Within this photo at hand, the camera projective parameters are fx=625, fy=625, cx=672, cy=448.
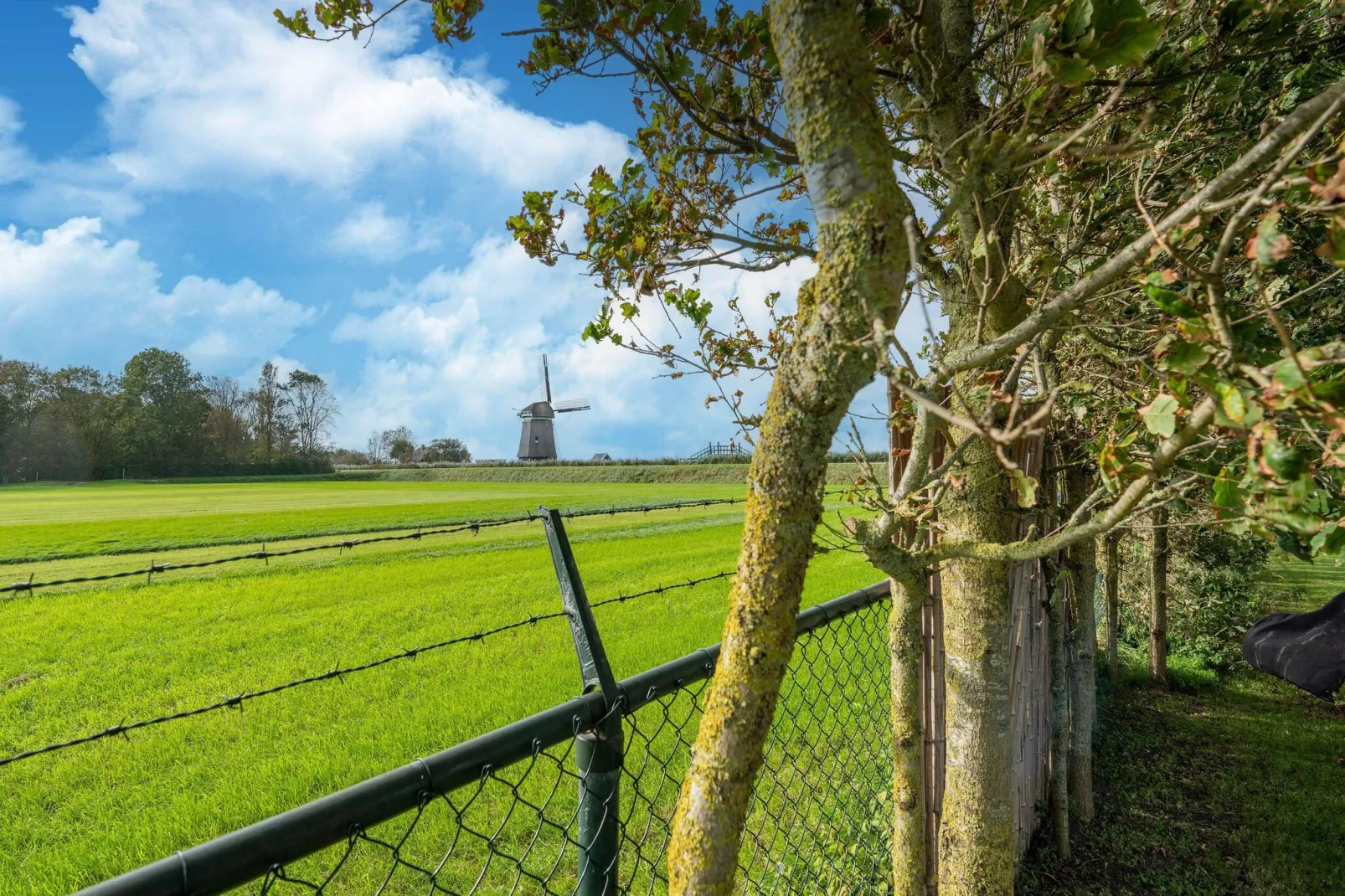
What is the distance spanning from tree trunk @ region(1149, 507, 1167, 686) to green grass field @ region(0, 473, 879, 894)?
3.51 metres

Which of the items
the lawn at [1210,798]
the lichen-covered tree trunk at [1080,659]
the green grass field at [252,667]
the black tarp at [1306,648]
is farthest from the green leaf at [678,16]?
the black tarp at [1306,648]

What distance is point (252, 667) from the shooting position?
17.7ft

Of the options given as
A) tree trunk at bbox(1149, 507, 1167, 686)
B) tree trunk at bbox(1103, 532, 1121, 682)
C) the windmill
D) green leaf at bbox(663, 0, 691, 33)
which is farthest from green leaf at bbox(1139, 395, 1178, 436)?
the windmill

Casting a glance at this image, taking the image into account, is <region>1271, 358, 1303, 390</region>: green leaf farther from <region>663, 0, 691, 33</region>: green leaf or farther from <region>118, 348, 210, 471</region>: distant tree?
<region>118, 348, 210, 471</region>: distant tree

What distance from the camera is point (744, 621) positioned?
102cm

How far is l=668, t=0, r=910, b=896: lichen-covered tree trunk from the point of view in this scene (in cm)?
89

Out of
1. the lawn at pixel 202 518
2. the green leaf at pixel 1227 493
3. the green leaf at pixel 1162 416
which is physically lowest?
the lawn at pixel 202 518

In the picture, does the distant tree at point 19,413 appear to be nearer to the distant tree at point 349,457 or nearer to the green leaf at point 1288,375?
the distant tree at point 349,457

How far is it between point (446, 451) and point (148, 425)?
80.3 ft

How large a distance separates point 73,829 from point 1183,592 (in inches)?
409

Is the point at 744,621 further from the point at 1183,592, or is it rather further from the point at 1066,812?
the point at 1183,592

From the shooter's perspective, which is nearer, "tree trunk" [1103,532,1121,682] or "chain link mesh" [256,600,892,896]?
"chain link mesh" [256,600,892,896]

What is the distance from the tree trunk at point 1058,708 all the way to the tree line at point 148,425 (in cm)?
5498

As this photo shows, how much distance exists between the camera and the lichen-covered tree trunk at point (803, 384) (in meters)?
0.89
